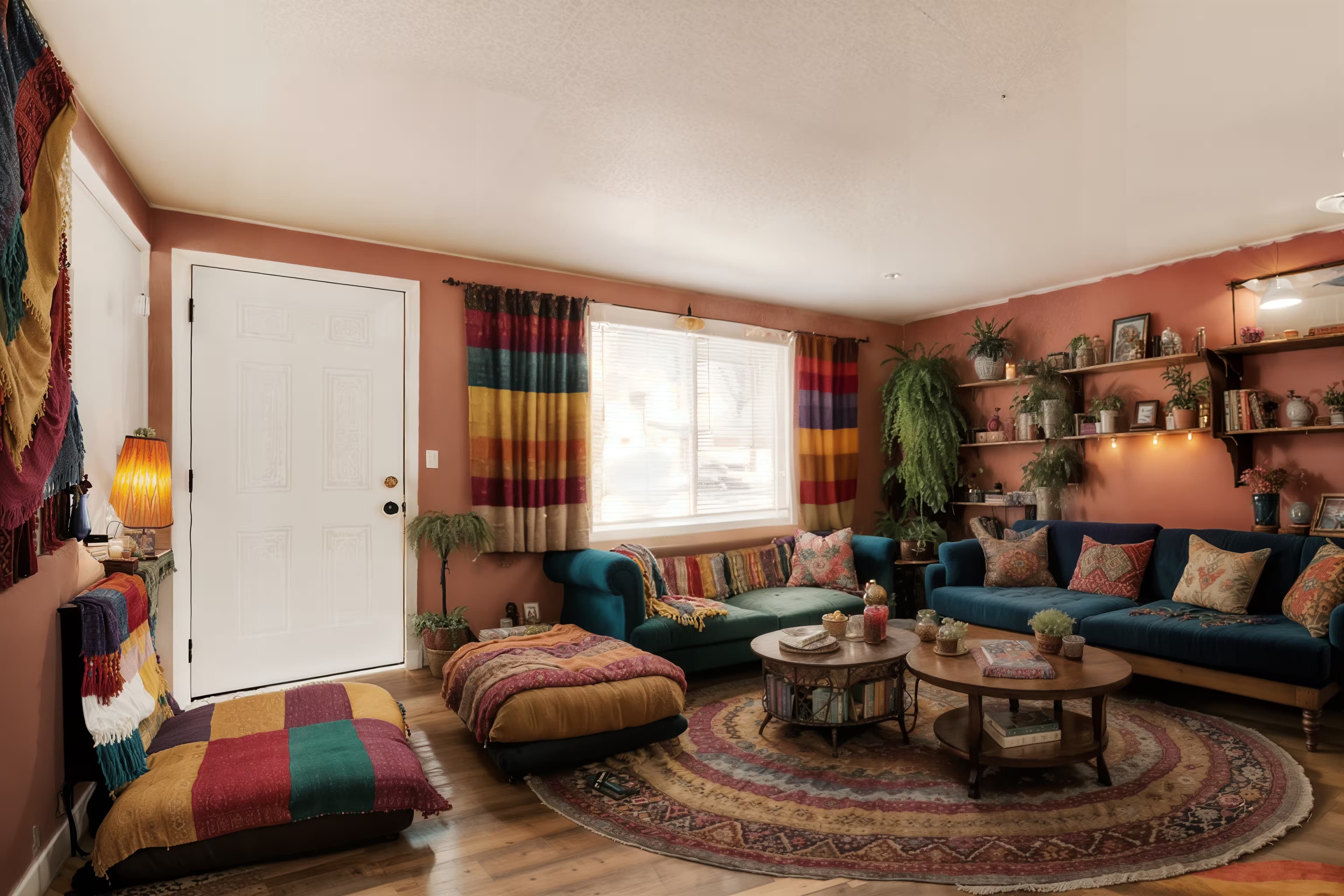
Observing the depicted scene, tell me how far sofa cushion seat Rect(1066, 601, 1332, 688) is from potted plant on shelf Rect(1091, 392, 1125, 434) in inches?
54.6

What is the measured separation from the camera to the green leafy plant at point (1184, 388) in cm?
465

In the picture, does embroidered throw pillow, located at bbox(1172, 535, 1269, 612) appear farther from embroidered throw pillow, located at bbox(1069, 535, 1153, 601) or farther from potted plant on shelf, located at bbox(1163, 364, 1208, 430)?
potted plant on shelf, located at bbox(1163, 364, 1208, 430)

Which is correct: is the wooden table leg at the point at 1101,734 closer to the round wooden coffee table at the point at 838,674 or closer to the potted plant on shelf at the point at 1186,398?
the round wooden coffee table at the point at 838,674

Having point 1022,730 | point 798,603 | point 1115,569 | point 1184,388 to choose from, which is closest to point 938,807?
point 1022,730

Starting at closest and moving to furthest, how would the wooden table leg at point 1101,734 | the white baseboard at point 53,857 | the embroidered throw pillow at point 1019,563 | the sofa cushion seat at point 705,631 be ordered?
the white baseboard at point 53,857 < the wooden table leg at point 1101,734 < the sofa cushion seat at point 705,631 < the embroidered throw pillow at point 1019,563

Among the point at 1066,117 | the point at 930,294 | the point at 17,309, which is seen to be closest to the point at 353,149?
the point at 17,309

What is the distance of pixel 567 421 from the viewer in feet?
16.1

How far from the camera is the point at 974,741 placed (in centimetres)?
283

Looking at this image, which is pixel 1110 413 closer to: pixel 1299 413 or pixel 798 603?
pixel 1299 413

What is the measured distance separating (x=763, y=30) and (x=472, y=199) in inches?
74.4

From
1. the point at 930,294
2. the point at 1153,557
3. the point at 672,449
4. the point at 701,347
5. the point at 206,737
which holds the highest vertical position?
the point at 930,294

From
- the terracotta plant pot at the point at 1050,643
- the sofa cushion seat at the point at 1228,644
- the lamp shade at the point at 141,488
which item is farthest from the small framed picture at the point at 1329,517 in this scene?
the lamp shade at the point at 141,488

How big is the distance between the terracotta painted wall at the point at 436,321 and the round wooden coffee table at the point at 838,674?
1931 millimetres

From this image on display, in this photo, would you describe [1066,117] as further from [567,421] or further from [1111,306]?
[567,421]
